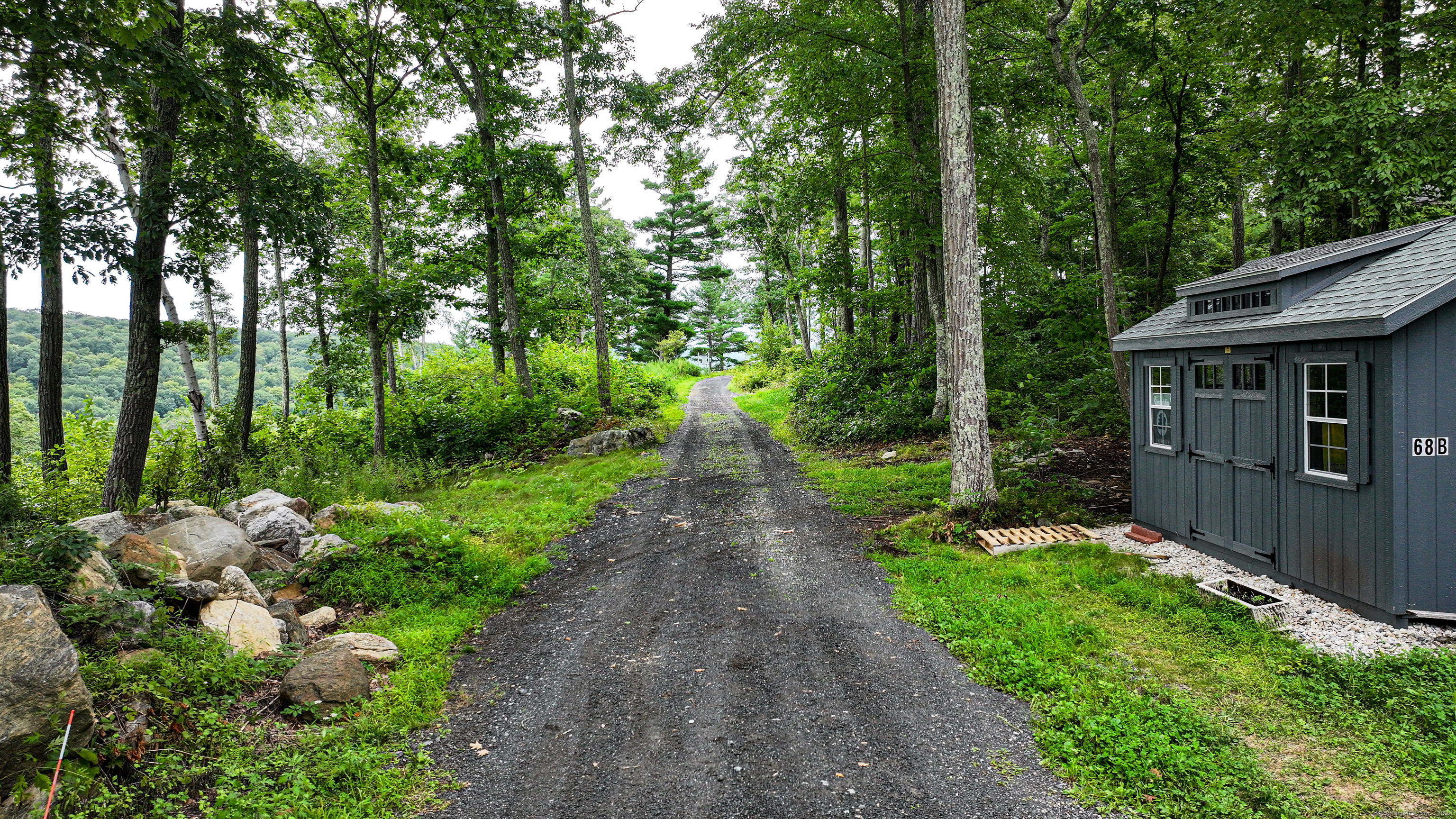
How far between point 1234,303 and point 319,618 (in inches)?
414

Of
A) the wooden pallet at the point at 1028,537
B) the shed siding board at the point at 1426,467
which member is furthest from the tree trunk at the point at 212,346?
the shed siding board at the point at 1426,467

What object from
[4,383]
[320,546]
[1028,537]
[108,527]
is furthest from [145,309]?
[1028,537]

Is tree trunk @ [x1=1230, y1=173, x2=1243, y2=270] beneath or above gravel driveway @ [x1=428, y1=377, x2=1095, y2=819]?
above

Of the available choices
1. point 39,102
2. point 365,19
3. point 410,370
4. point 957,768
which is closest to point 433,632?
point 957,768

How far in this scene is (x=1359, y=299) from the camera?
5.25 meters

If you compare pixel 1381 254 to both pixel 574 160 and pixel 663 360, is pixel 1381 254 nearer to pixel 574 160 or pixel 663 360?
pixel 574 160

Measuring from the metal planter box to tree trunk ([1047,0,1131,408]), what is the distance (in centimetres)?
560

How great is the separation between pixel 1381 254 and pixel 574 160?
52.9ft

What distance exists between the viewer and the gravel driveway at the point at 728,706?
11.1 ft

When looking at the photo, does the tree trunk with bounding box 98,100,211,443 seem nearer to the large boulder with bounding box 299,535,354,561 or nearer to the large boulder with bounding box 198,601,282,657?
the large boulder with bounding box 299,535,354,561

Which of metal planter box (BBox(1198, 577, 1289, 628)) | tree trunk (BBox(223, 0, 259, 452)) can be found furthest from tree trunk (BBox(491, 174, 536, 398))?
metal planter box (BBox(1198, 577, 1289, 628))

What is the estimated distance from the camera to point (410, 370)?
20266 millimetres

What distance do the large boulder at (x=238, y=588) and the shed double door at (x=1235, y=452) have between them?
9.93 metres

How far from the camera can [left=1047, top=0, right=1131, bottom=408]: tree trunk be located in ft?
34.0
